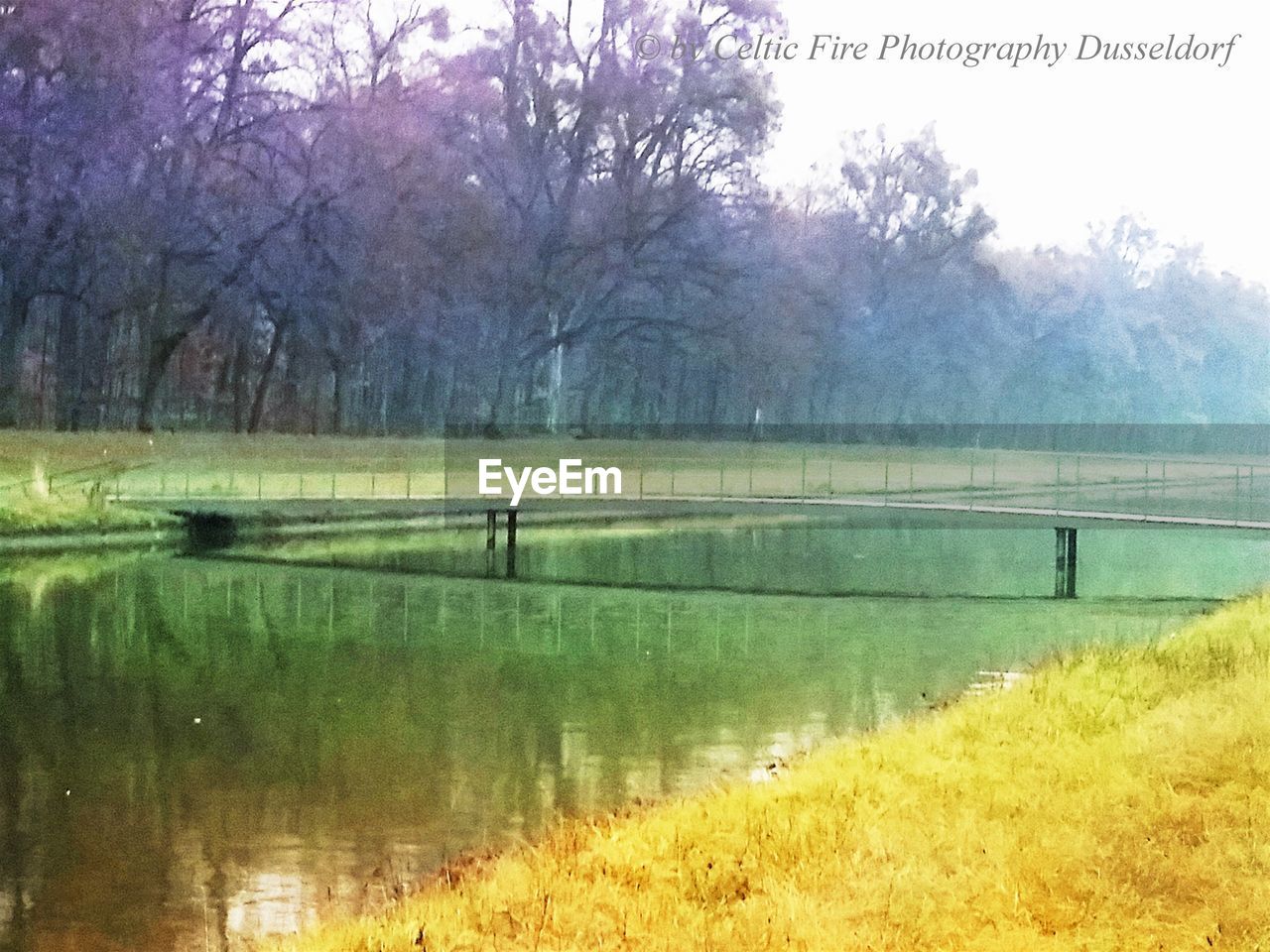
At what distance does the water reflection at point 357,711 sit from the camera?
6.46 metres

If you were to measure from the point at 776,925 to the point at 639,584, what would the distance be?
12304mm

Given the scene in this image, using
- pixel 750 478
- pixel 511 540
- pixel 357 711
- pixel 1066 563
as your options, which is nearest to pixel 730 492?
pixel 750 478

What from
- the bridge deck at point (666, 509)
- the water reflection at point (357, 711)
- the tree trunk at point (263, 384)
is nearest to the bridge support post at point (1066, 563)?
the bridge deck at point (666, 509)

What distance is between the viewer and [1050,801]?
6422 millimetres

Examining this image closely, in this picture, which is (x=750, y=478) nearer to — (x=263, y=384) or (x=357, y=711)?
(x=263, y=384)

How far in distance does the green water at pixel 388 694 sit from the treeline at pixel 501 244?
250 cm

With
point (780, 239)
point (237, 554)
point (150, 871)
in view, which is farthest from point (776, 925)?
point (237, 554)

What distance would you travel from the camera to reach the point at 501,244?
66.4 ft

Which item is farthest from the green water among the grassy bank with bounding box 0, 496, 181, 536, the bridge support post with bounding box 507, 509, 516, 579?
the grassy bank with bounding box 0, 496, 181, 536

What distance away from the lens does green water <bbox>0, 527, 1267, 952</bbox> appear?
6.58 metres

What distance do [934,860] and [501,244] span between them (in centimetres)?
1541

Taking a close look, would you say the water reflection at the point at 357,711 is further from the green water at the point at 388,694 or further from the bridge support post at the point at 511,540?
the bridge support post at the point at 511,540

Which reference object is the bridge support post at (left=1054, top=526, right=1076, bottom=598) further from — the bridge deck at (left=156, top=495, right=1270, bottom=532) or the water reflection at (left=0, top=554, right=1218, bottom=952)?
the water reflection at (left=0, top=554, right=1218, bottom=952)

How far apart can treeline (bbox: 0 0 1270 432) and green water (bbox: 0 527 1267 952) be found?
2502 mm
